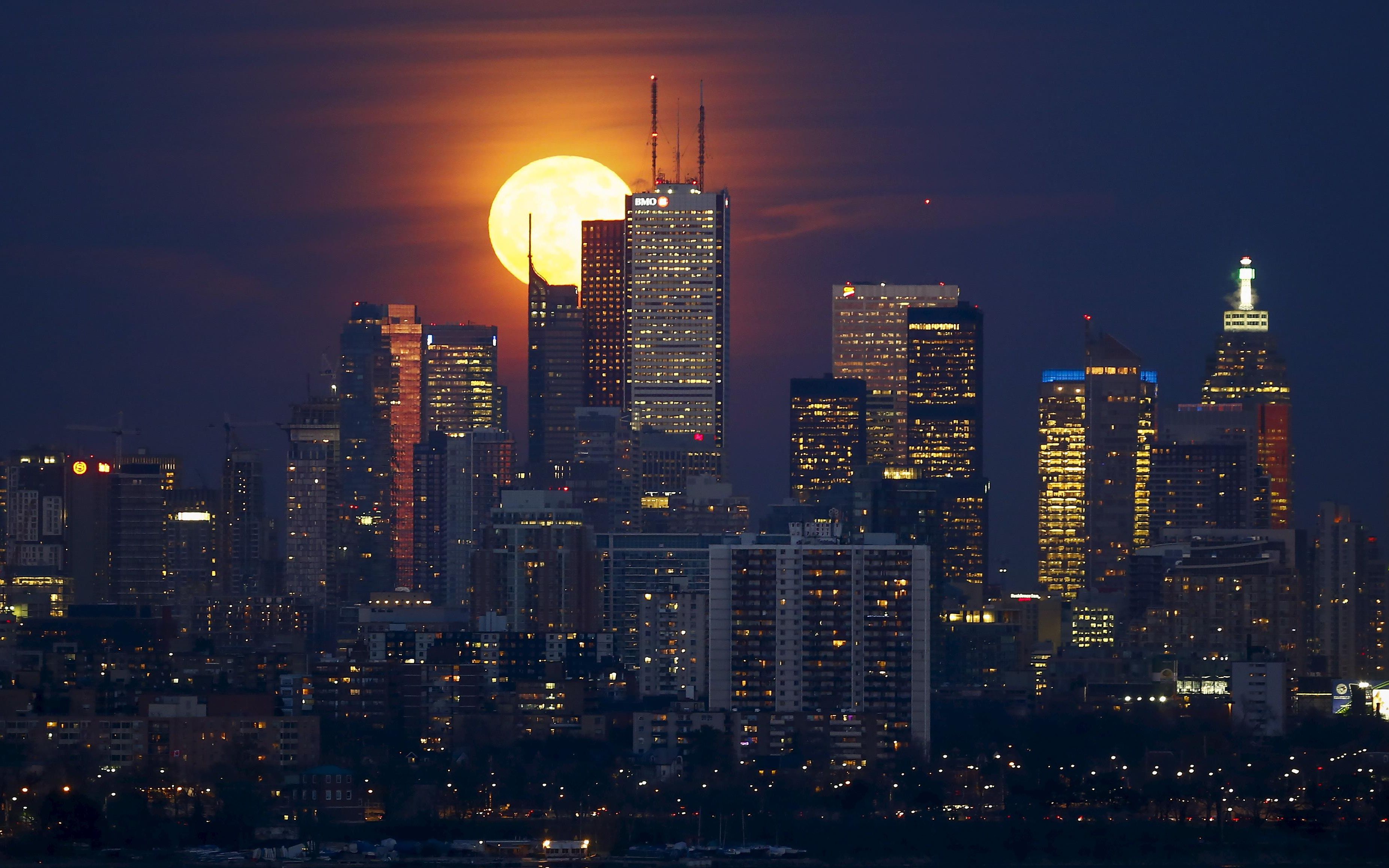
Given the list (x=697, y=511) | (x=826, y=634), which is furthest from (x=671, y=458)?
(x=826, y=634)

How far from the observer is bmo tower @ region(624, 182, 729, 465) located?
154 meters

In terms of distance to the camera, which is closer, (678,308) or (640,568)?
(640,568)

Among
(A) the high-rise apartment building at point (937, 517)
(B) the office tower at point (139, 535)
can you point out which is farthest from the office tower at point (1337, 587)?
(B) the office tower at point (139, 535)

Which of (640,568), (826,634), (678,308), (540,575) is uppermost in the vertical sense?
(678,308)

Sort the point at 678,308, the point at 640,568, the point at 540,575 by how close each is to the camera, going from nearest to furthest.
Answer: the point at 540,575 < the point at 640,568 < the point at 678,308

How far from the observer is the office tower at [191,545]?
5379 inches

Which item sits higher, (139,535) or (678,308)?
(678,308)

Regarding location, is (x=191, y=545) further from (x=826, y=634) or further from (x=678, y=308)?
→ (x=826, y=634)

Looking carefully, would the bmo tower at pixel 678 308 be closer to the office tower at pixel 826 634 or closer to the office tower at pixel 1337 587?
the office tower at pixel 1337 587

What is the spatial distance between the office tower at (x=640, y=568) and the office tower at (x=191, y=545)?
896 inches

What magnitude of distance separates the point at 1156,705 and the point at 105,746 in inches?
1328

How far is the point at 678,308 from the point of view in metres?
156

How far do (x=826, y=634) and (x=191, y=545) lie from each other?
2729 inches

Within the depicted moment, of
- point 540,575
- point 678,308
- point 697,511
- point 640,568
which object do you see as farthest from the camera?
point 678,308
